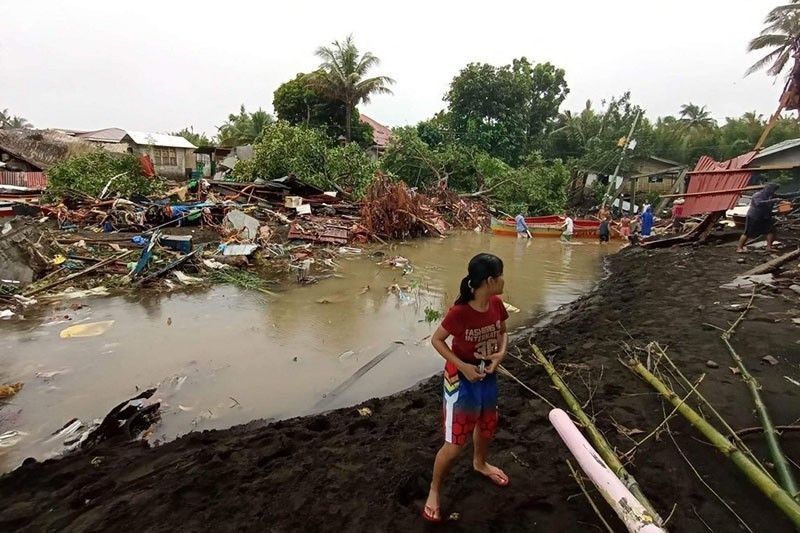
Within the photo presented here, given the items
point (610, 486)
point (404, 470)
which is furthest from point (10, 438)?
point (610, 486)

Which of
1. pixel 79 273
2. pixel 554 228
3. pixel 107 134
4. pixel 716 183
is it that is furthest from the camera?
pixel 107 134

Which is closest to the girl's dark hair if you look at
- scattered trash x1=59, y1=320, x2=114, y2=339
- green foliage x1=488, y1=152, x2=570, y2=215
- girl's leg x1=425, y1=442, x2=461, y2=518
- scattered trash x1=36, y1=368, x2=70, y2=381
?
girl's leg x1=425, y1=442, x2=461, y2=518

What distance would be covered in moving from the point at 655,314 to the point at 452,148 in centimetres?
1980

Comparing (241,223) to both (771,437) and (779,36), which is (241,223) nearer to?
(771,437)

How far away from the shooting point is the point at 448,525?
2.47 metres

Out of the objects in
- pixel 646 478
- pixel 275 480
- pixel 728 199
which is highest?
pixel 728 199

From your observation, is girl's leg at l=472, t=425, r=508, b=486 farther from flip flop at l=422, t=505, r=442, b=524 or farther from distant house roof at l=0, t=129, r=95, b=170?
distant house roof at l=0, t=129, r=95, b=170

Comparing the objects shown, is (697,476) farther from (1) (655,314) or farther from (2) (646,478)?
(1) (655,314)

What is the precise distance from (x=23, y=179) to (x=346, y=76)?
18.6 meters

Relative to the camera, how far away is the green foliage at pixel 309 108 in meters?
28.6

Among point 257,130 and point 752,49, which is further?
point 257,130

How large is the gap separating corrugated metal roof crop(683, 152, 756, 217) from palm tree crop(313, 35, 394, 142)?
20.3m

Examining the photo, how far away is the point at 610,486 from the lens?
2131 mm

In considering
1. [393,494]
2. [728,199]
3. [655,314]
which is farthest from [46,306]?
[728,199]
